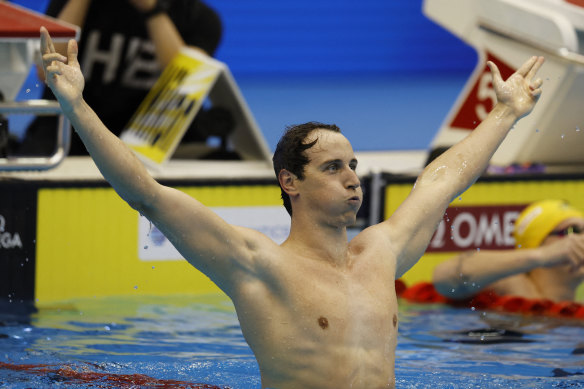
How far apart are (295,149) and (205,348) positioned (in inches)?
60.4

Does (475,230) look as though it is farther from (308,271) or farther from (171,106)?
(308,271)

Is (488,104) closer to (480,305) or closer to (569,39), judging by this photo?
(569,39)

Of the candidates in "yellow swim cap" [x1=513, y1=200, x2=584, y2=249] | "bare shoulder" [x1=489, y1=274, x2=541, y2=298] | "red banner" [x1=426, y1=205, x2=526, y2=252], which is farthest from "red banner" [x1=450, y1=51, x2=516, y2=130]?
"bare shoulder" [x1=489, y1=274, x2=541, y2=298]

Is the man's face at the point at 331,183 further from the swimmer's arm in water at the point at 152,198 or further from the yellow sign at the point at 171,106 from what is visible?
the yellow sign at the point at 171,106

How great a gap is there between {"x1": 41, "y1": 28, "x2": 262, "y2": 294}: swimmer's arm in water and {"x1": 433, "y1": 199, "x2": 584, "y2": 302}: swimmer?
2.08 m

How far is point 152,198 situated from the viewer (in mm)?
2594

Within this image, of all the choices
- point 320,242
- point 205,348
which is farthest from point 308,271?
point 205,348

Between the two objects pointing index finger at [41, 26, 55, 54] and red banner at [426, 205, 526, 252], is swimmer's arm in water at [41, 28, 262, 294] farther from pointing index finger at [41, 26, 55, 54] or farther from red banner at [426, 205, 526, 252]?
red banner at [426, 205, 526, 252]

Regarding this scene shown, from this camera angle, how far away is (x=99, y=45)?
5477mm

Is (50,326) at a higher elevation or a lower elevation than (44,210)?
lower

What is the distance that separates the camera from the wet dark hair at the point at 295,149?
116 inches

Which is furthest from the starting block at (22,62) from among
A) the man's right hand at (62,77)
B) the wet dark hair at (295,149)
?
the man's right hand at (62,77)

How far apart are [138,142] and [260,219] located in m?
0.77

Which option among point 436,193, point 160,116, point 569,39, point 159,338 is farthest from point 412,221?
point 569,39
